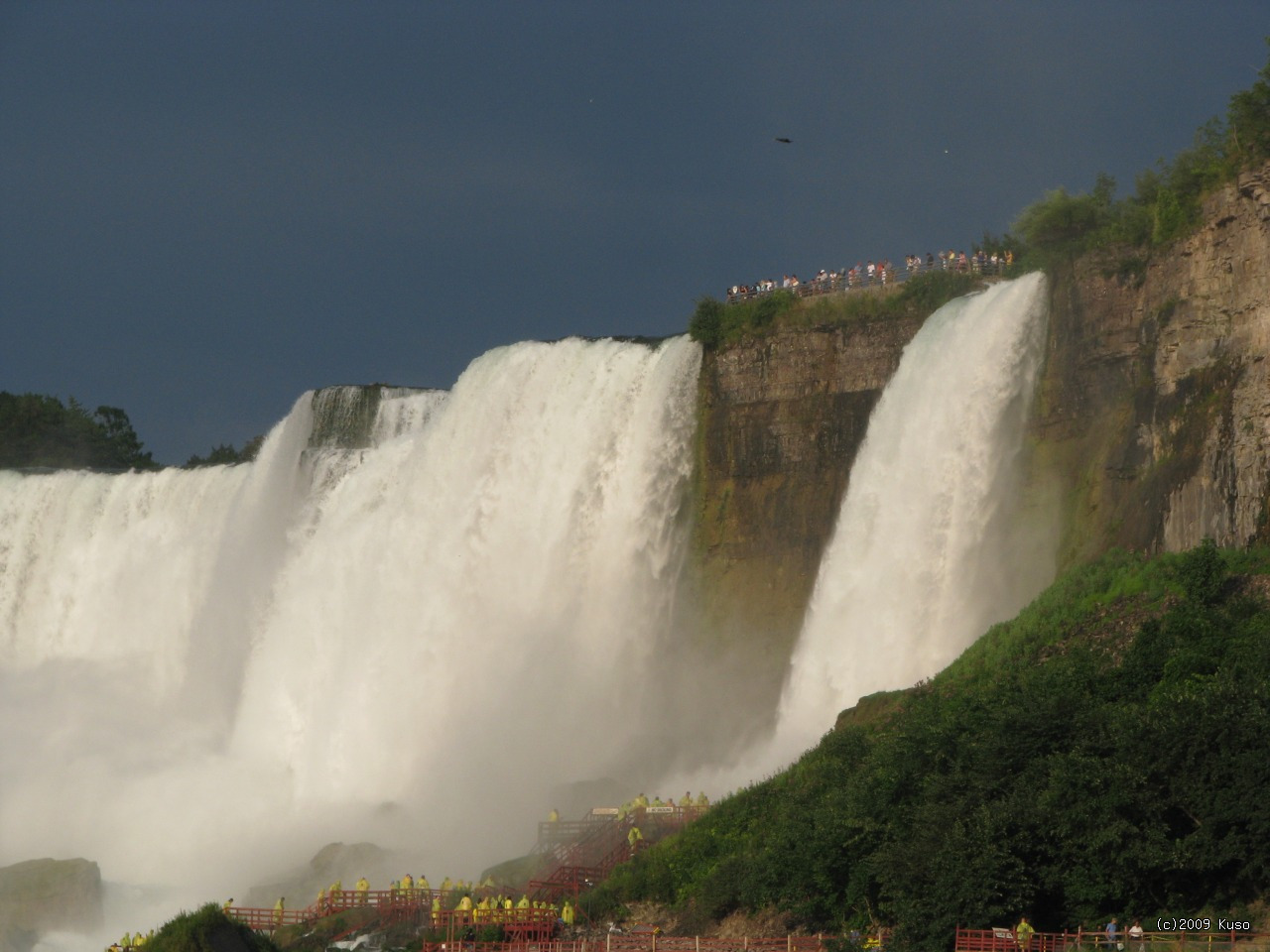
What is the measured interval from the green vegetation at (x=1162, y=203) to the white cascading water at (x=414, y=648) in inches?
453

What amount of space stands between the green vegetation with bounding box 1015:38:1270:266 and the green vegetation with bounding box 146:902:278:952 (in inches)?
854

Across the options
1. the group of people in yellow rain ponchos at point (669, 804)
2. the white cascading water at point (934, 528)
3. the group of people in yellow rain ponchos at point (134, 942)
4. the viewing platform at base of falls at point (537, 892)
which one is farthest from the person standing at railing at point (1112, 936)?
the group of people in yellow rain ponchos at point (134, 942)

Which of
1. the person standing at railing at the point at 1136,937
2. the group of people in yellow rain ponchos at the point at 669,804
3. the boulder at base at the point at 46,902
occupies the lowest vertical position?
the person standing at railing at the point at 1136,937

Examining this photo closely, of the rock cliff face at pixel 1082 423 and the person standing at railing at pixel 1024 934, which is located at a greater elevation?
the rock cliff face at pixel 1082 423

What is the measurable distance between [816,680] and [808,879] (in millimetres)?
11244

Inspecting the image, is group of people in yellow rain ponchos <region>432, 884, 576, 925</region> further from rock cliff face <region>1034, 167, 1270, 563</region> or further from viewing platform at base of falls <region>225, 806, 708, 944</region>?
Answer: rock cliff face <region>1034, 167, 1270, 563</region>

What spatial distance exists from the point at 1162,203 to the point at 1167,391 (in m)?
4.24

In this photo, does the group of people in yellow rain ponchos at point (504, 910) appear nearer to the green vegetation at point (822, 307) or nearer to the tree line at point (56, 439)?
the green vegetation at point (822, 307)

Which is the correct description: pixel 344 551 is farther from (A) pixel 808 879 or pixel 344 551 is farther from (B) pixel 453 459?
(A) pixel 808 879

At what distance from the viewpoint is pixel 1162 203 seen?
3950cm

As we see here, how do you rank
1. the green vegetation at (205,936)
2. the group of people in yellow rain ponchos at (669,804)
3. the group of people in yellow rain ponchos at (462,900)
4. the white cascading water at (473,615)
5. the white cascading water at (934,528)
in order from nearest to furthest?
the green vegetation at (205,936) < the group of people in yellow rain ponchos at (462,900) < the group of people in yellow rain ponchos at (669,804) < the white cascading water at (934,528) < the white cascading water at (473,615)

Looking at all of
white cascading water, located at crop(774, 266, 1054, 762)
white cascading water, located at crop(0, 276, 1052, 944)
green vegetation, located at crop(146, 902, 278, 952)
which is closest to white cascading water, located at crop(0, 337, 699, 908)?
white cascading water, located at crop(0, 276, 1052, 944)

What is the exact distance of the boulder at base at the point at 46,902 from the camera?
4491 cm

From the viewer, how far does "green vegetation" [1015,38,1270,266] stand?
38.2 meters
